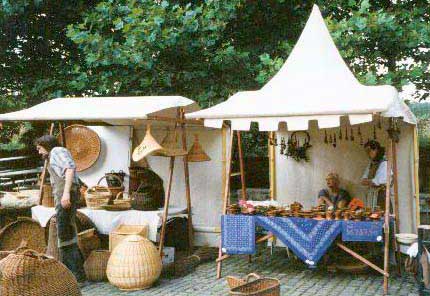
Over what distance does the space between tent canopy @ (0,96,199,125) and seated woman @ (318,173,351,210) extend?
2.30 m

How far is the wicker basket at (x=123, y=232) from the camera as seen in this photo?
7289 millimetres

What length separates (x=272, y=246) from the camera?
856cm

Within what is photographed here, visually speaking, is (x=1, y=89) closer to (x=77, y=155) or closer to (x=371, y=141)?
(x=77, y=155)

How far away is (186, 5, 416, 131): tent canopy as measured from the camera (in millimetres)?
6273

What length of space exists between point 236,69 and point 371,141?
3.35 metres

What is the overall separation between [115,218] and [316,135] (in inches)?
131

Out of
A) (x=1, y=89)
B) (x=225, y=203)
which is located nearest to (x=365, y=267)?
(x=225, y=203)

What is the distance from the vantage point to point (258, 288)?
5219 millimetres

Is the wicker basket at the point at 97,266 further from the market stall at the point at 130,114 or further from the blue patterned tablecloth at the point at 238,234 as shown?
the blue patterned tablecloth at the point at 238,234

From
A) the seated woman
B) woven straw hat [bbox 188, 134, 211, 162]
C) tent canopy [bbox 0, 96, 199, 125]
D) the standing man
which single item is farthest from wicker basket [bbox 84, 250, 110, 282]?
the seated woman

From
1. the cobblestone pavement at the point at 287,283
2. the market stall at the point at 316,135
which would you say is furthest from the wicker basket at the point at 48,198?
the market stall at the point at 316,135

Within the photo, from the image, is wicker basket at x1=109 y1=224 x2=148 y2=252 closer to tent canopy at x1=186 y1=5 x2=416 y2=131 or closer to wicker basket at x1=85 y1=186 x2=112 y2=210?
wicker basket at x1=85 y1=186 x2=112 y2=210

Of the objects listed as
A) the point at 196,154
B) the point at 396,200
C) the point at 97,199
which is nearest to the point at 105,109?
the point at 97,199

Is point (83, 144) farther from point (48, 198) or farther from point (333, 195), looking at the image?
point (333, 195)
